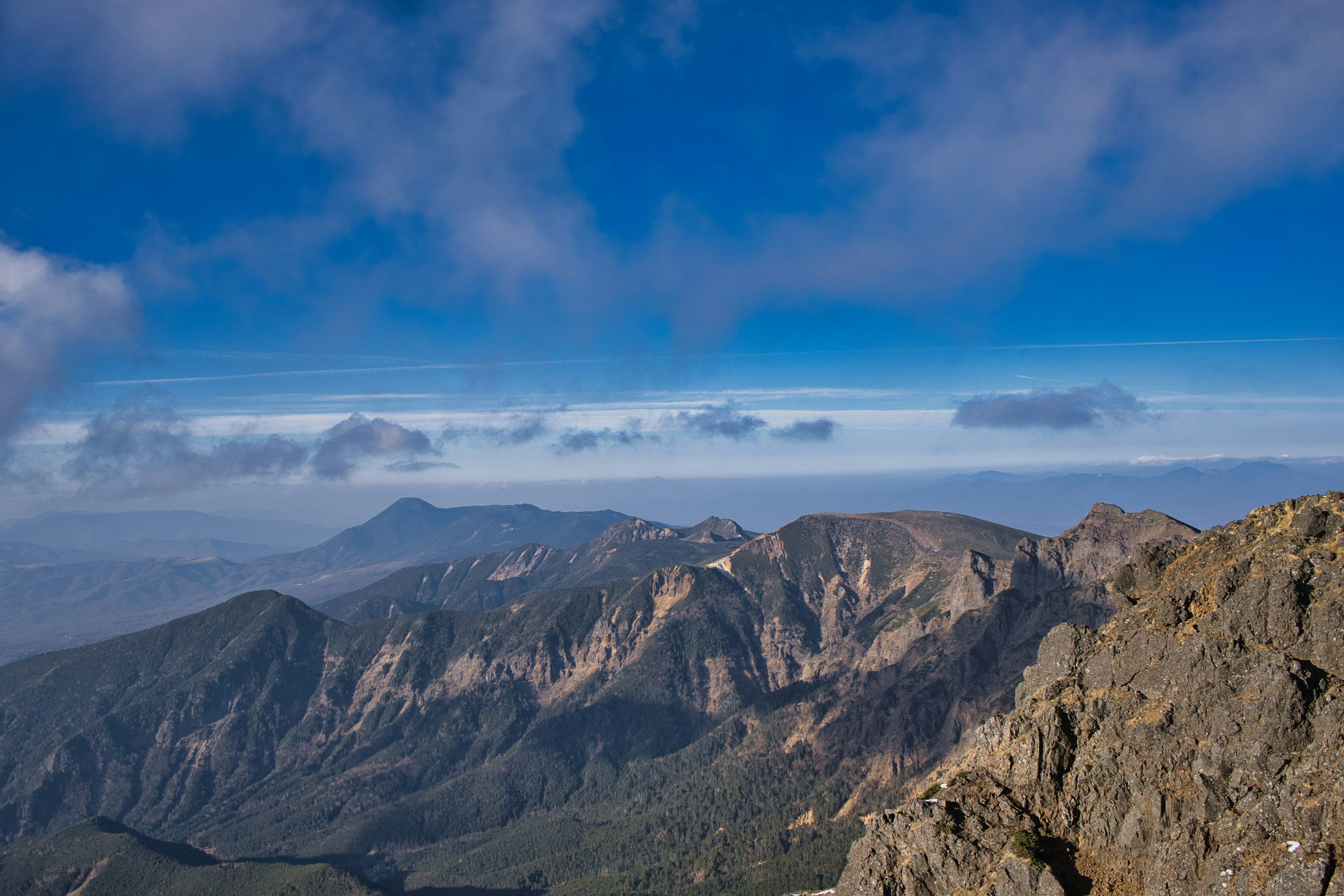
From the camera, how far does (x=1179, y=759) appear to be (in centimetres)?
4928

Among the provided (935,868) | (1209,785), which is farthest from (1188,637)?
(935,868)

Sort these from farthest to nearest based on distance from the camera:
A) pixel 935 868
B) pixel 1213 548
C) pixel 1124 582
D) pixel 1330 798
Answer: pixel 1124 582, pixel 1213 548, pixel 935 868, pixel 1330 798

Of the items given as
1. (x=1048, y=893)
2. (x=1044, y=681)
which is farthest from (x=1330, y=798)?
(x=1044, y=681)

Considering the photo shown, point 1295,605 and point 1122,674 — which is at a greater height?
point 1295,605

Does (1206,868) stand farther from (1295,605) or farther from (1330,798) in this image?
(1295,605)

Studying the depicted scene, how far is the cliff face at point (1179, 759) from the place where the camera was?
43.0m

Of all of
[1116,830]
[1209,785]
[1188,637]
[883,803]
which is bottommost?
[883,803]

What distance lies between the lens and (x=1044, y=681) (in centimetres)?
6562

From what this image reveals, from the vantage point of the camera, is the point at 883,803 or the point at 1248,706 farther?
the point at 883,803

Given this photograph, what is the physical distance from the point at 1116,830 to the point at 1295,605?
20838mm

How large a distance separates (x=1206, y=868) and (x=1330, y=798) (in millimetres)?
8331

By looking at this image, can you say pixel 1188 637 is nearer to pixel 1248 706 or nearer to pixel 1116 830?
pixel 1248 706

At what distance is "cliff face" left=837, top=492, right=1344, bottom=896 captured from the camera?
42969 mm

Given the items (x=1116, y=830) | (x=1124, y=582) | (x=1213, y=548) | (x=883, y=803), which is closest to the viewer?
(x=1116, y=830)
